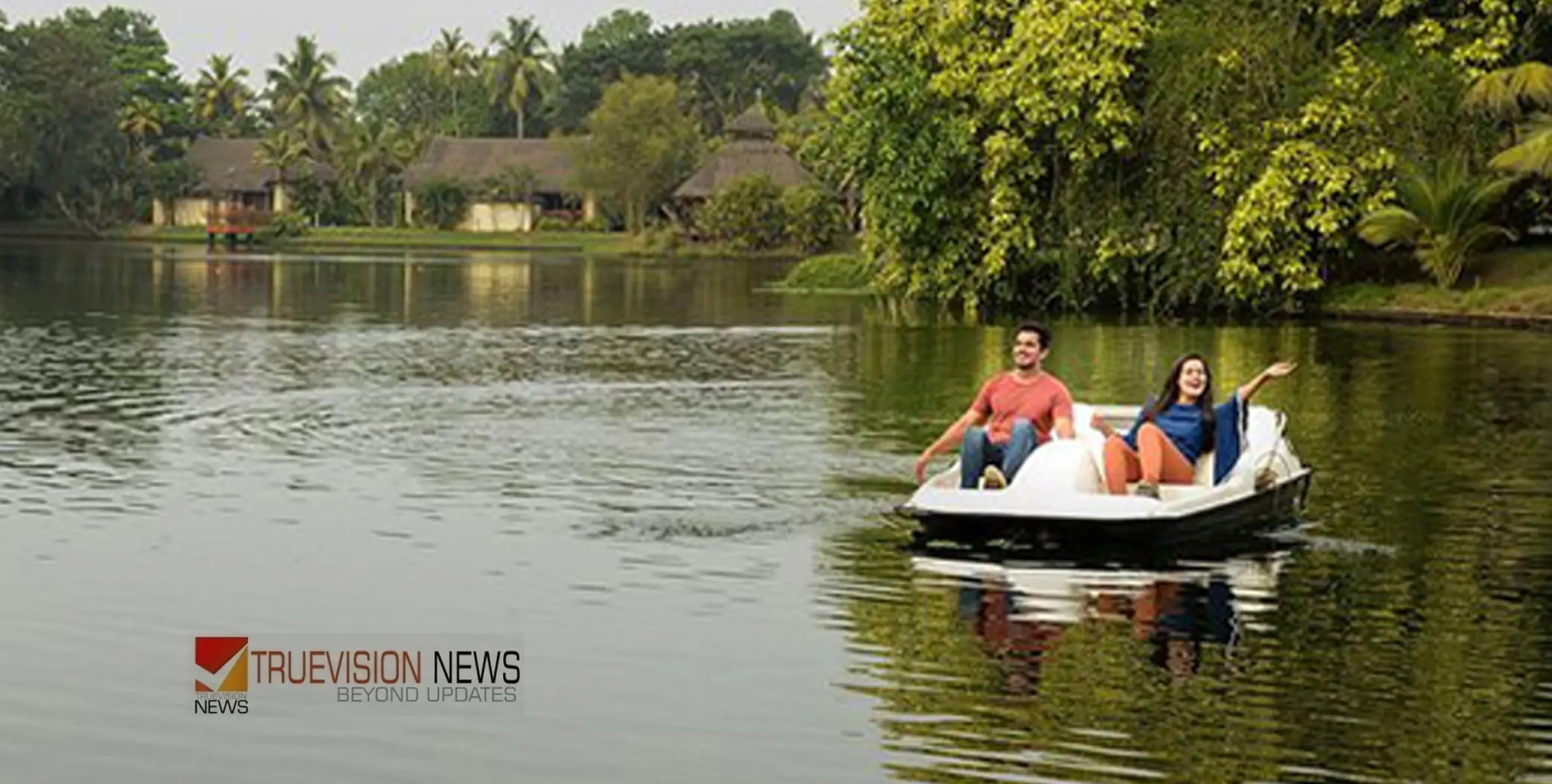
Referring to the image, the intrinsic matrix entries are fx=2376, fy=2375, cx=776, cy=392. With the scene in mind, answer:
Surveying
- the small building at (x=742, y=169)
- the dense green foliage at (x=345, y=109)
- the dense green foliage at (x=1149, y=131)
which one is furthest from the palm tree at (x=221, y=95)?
the dense green foliage at (x=1149, y=131)

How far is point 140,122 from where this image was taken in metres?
134

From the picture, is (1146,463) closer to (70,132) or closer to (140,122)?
(70,132)

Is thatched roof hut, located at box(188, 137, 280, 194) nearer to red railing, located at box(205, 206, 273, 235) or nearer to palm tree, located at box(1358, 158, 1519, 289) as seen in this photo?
red railing, located at box(205, 206, 273, 235)

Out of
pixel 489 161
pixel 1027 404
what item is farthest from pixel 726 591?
pixel 489 161

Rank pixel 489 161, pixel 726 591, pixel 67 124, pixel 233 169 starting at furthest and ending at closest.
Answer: pixel 233 169
pixel 489 161
pixel 67 124
pixel 726 591

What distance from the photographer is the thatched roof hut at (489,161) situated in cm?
12656

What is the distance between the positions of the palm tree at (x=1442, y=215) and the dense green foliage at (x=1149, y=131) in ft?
2.39

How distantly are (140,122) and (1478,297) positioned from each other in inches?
3933

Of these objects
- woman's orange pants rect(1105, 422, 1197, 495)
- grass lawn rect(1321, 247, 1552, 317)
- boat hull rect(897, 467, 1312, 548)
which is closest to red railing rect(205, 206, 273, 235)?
grass lawn rect(1321, 247, 1552, 317)

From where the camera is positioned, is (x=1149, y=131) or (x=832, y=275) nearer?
(x=1149, y=131)

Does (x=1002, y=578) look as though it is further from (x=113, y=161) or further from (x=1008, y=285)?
(x=113, y=161)

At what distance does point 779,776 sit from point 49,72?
12306 centimetres

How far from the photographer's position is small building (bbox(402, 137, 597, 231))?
4966 inches

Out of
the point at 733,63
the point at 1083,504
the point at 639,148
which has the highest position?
the point at 733,63
